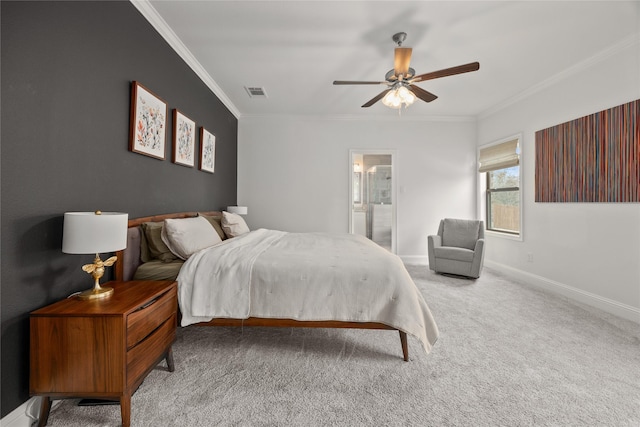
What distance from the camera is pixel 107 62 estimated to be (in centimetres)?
179

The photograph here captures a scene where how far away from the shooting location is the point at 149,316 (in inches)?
54.6

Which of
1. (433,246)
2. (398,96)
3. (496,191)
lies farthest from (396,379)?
(496,191)

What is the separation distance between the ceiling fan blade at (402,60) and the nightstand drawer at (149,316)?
267cm

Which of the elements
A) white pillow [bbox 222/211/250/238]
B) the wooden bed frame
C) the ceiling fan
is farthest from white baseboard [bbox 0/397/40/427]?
the ceiling fan

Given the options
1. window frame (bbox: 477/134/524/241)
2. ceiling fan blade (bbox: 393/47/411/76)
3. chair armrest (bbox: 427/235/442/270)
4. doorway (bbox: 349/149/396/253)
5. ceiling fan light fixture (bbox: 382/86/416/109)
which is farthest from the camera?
doorway (bbox: 349/149/396/253)

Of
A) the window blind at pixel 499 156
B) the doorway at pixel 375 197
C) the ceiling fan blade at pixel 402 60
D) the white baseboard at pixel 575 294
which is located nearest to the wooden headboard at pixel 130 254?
the ceiling fan blade at pixel 402 60

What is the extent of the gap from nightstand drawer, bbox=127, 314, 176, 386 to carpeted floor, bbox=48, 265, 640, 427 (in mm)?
241

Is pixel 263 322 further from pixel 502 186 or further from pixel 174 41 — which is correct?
pixel 502 186

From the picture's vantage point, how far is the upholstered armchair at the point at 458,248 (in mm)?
3678

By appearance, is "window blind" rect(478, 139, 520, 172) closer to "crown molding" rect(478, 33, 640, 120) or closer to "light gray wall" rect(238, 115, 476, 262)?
"light gray wall" rect(238, 115, 476, 262)

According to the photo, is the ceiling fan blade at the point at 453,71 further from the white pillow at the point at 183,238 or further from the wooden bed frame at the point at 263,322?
the white pillow at the point at 183,238

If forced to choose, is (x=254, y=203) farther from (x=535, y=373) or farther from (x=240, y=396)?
(x=535, y=373)

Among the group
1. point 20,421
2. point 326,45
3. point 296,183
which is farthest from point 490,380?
point 296,183

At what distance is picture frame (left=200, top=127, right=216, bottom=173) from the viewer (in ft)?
10.8
